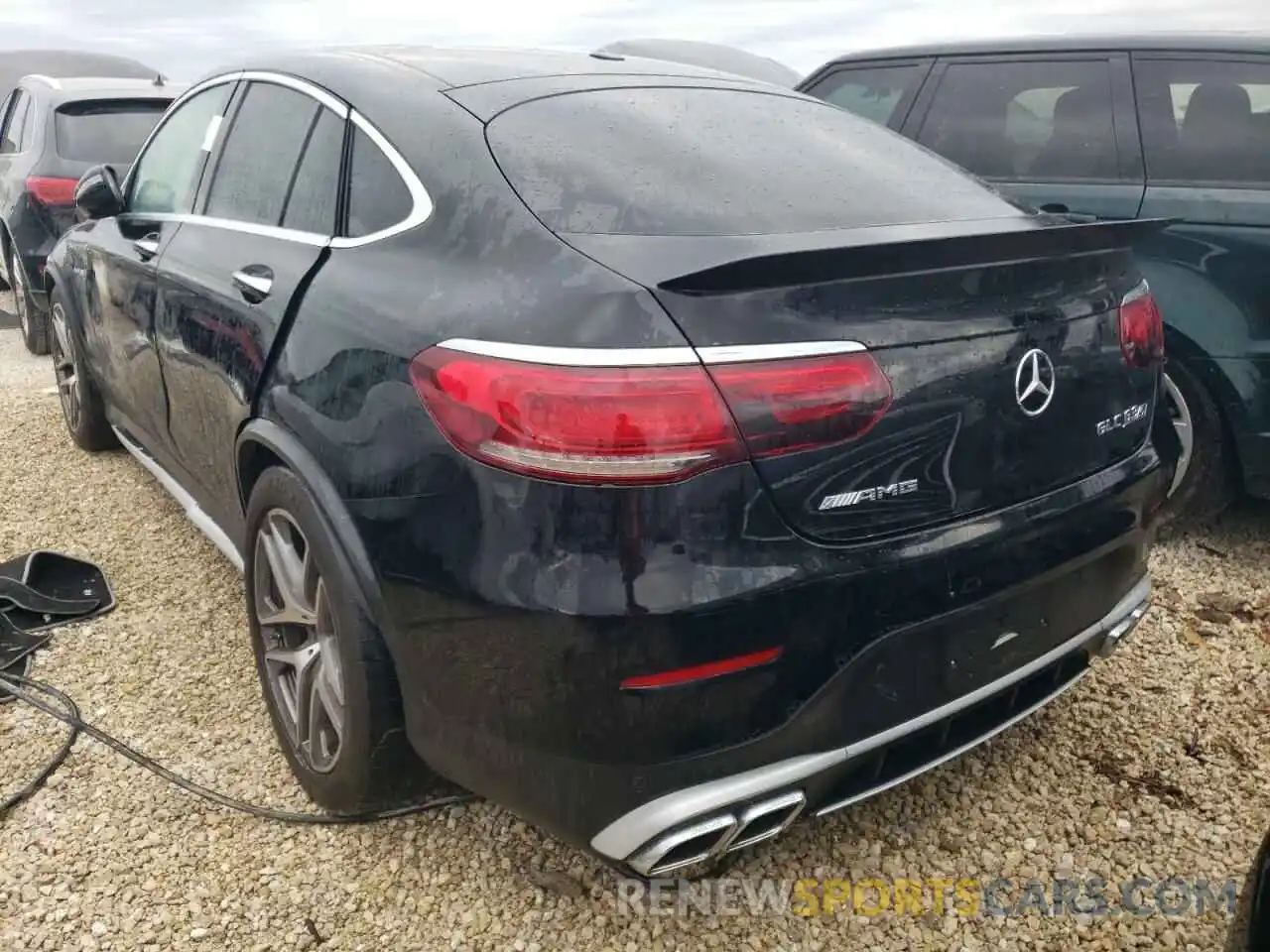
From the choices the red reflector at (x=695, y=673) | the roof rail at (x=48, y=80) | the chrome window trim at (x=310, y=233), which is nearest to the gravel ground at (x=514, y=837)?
the red reflector at (x=695, y=673)

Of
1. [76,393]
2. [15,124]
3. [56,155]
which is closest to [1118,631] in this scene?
[76,393]

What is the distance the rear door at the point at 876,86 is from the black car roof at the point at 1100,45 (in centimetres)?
5

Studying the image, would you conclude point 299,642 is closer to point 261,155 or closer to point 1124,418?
point 261,155

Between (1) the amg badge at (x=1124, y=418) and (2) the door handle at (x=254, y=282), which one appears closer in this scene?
(1) the amg badge at (x=1124, y=418)

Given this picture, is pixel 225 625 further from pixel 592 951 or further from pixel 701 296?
pixel 701 296

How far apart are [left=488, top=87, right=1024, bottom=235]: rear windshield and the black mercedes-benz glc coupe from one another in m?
0.01

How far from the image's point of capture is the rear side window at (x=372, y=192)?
2.12m

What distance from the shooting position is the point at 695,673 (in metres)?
1.62

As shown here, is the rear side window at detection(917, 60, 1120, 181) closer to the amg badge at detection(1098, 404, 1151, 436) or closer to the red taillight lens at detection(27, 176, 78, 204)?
the amg badge at detection(1098, 404, 1151, 436)

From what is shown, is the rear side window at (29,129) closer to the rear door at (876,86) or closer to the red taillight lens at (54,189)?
the red taillight lens at (54,189)

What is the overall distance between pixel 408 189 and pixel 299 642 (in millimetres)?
1048

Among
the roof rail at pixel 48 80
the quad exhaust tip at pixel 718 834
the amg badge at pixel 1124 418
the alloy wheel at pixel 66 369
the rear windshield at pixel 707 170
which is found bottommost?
the alloy wheel at pixel 66 369

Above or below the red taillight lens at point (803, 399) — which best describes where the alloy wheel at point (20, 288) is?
below

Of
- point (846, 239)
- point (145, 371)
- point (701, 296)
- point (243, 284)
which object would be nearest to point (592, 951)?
point (701, 296)
